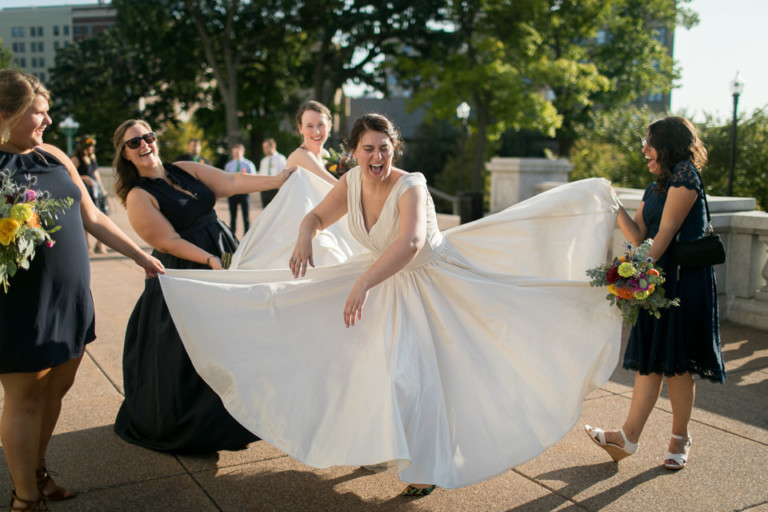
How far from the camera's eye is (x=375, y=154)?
12.4 feet

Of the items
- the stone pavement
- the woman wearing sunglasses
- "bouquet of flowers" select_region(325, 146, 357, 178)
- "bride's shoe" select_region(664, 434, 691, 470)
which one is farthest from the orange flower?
"bride's shoe" select_region(664, 434, 691, 470)

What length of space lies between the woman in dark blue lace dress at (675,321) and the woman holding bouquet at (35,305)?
3153 mm

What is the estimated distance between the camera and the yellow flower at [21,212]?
124 inches

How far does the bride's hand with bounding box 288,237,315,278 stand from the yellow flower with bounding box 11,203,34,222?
4.46ft

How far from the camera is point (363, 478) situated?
14.0 ft

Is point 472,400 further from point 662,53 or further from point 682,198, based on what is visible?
point 662,53

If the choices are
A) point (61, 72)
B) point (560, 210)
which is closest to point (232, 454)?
point (560, 210)

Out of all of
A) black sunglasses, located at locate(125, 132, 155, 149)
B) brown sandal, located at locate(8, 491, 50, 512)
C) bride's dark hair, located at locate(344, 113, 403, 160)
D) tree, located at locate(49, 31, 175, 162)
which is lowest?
brown sandal, located at locate(8, 491, 50, 512)

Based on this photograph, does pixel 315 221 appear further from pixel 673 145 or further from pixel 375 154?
pixel 673 145

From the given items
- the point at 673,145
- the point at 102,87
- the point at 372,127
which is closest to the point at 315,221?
the point at 372,127

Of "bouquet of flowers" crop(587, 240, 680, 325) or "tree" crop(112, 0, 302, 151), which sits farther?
"tree" crop(112, 0, 302, 151)

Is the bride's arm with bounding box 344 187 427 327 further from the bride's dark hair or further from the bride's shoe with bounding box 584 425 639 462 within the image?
the bride's shoe with bounding box 584 425 639 462

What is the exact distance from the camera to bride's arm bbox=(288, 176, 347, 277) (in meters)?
3.99

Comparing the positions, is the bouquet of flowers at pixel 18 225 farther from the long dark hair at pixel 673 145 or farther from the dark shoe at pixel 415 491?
the long dark hair at pixel 673 145
